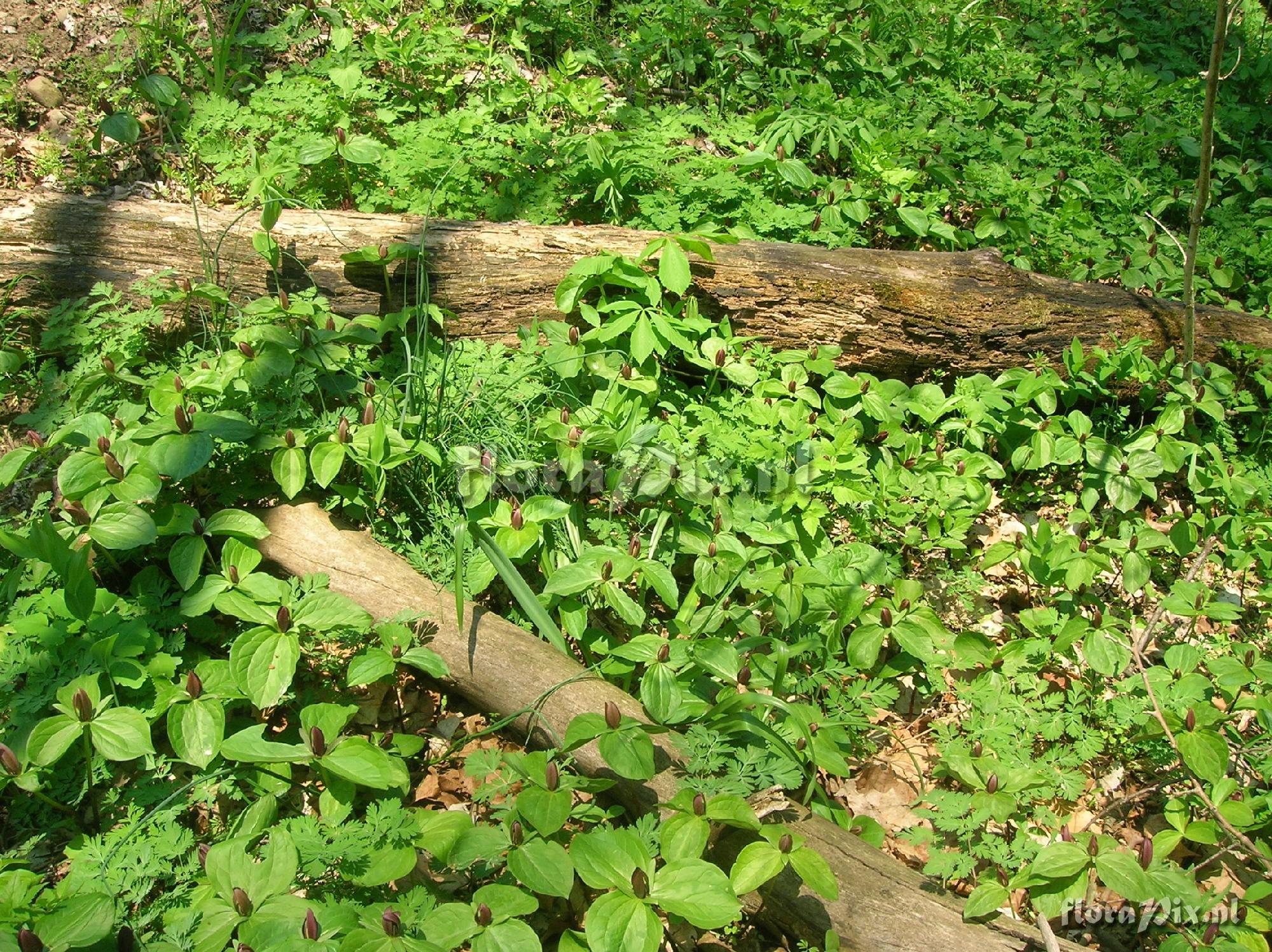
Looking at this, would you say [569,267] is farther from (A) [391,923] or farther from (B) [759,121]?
(A) [391,923]

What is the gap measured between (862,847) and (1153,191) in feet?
12.7

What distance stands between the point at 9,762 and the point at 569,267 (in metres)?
2.33

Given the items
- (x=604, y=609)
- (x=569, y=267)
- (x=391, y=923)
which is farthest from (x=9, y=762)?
(x=569, y=267)

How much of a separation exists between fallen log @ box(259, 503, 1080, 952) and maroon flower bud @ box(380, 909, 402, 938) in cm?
59

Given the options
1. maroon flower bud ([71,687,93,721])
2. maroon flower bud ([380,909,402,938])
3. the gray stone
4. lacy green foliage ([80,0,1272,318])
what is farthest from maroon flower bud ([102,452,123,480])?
the gray stone

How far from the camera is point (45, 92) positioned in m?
4.13

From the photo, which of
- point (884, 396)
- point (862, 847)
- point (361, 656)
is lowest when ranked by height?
point (862, 847)

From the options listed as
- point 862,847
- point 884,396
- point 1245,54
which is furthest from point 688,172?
point 1245,54

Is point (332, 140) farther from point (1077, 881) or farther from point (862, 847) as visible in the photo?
point (1077, 881)

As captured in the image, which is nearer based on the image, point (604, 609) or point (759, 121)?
point (604, 609)

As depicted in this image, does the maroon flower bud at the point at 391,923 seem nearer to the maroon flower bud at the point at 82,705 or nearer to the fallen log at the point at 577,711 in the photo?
the fallen log at the point at 577,711

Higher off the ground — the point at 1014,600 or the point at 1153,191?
the point at 1153,191

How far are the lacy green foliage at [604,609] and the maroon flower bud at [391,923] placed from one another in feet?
0.08

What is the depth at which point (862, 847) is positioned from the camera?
2207 millimetres
